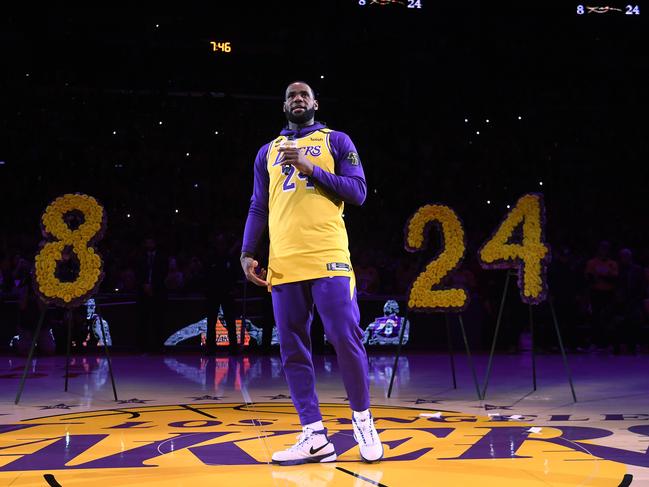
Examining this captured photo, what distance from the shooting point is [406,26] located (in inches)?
747

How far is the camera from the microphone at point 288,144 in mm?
3790

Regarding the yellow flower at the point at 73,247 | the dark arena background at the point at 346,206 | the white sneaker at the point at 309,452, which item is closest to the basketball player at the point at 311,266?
the white sneaker at the point at 309,452

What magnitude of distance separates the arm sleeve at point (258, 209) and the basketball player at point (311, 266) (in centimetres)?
7

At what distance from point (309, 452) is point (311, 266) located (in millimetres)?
834

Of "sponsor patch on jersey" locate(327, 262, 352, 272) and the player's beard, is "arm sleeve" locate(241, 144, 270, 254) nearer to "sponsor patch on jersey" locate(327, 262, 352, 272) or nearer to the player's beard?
the player's beard

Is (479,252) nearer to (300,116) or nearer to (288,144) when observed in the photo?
(300,116)

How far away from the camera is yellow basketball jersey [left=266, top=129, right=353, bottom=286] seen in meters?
3.85

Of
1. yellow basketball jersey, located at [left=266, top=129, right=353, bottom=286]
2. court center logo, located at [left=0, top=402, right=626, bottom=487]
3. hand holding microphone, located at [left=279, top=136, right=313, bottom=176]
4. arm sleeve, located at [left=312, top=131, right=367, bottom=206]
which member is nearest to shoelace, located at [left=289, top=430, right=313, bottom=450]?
court center logo, located at [left=0, top=402, right=626, bottom=487]

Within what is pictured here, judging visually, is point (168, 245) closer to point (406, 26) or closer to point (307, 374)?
point (406, 26)

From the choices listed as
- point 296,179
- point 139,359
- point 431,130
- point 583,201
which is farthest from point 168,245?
point 296,179

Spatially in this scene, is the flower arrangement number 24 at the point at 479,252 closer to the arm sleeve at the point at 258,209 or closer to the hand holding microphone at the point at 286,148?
the arm sleeve at the point at 258,209

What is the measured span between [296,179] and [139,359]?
7.46 m

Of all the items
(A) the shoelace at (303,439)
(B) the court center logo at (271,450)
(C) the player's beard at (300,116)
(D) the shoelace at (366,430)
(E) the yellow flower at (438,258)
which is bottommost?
(B) the court center logo at (271,450)

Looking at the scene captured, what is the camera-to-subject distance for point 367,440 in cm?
379
